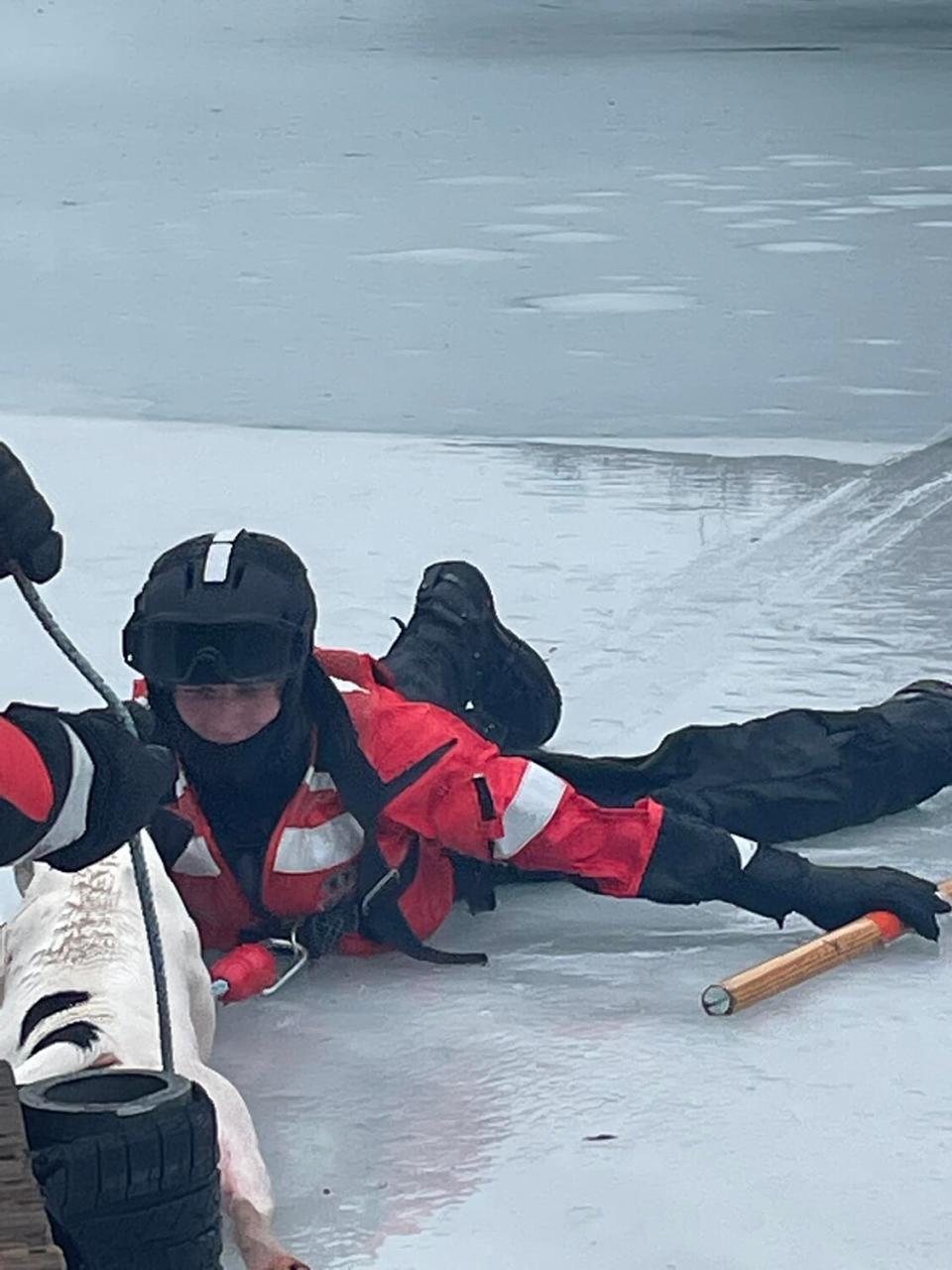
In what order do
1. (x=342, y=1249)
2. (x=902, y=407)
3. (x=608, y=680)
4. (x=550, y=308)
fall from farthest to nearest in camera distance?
(x=550, y=308), (x=902, y=407), (x=608, y=680), (x=342, y=1249)

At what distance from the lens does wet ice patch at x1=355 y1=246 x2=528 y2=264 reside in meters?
9.59

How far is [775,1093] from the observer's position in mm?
3010

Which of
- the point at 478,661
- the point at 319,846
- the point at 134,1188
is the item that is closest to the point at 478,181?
the point at 478,661

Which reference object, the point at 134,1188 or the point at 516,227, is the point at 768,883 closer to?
the point at 134,1188

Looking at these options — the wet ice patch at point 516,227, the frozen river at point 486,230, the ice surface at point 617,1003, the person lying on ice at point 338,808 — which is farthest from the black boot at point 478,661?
the wet ice patch at point 516,227

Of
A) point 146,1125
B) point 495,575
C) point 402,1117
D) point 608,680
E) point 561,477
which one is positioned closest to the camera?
point 146,1125

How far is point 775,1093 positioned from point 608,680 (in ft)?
6.08

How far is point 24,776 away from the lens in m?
2.25

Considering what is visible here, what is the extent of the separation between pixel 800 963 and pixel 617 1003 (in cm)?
23

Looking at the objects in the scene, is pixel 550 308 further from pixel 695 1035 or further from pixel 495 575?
pixel 695 1035

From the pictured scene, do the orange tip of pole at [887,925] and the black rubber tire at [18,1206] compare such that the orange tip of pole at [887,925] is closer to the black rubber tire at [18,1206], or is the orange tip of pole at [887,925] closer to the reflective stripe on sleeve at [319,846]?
the reflective stripe on sleeve at [319,846]

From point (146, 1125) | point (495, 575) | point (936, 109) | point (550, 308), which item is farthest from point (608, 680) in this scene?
point (936, 109)

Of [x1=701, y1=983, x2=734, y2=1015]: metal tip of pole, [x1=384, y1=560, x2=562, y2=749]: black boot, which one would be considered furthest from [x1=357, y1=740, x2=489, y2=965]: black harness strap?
[x1=384, y1=560, x2=562, y2=749]: black boot

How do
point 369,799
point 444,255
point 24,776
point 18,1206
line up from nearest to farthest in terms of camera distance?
point 18,1206, point 24,776, point 369,799, point 444,255
